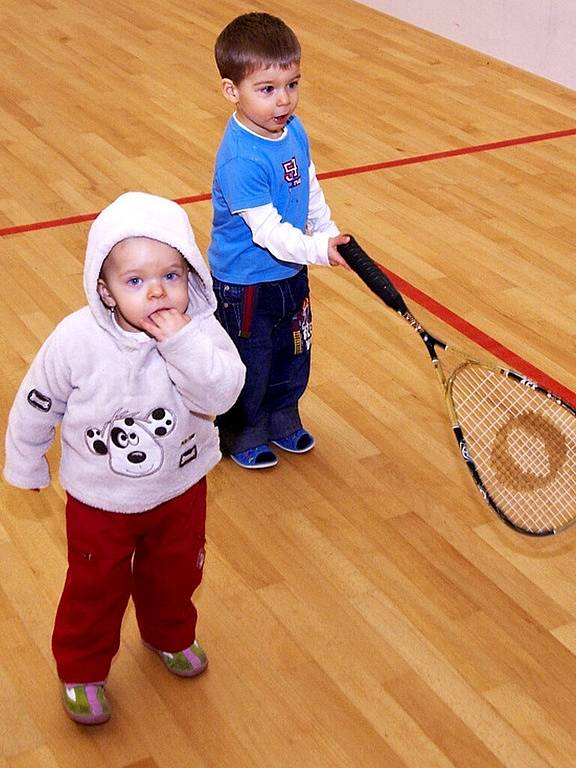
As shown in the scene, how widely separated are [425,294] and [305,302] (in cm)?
92

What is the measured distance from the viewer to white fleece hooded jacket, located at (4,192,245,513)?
6.10ft

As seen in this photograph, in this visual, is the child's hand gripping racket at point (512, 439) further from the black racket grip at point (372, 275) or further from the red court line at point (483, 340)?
the red court line at point (483, 340)

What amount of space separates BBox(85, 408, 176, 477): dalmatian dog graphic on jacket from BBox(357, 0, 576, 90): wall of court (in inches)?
157

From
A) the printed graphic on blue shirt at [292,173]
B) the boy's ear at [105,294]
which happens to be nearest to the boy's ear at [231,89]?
→ the printed graphic on blue shirt at [292,173]

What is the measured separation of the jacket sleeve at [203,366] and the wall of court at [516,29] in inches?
155

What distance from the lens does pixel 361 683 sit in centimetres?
226

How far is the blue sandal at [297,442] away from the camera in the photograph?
9.64ft

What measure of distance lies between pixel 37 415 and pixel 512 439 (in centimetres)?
103

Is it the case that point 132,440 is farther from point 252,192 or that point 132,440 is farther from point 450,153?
point 450,153

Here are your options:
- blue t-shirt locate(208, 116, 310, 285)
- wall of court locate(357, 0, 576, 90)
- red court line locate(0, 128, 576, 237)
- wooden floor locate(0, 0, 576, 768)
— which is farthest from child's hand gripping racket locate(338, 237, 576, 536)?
wall of court locate(357, 0, 576, 90)

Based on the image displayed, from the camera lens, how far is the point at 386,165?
15.3 feet

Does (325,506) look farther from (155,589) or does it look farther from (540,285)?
(540,285)

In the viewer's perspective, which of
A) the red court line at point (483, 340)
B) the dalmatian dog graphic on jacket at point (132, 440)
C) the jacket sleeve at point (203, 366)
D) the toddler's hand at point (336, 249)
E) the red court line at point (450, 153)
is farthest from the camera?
the red court line at point (450, 153)

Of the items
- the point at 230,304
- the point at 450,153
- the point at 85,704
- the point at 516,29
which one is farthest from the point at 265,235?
the point at 516,29
